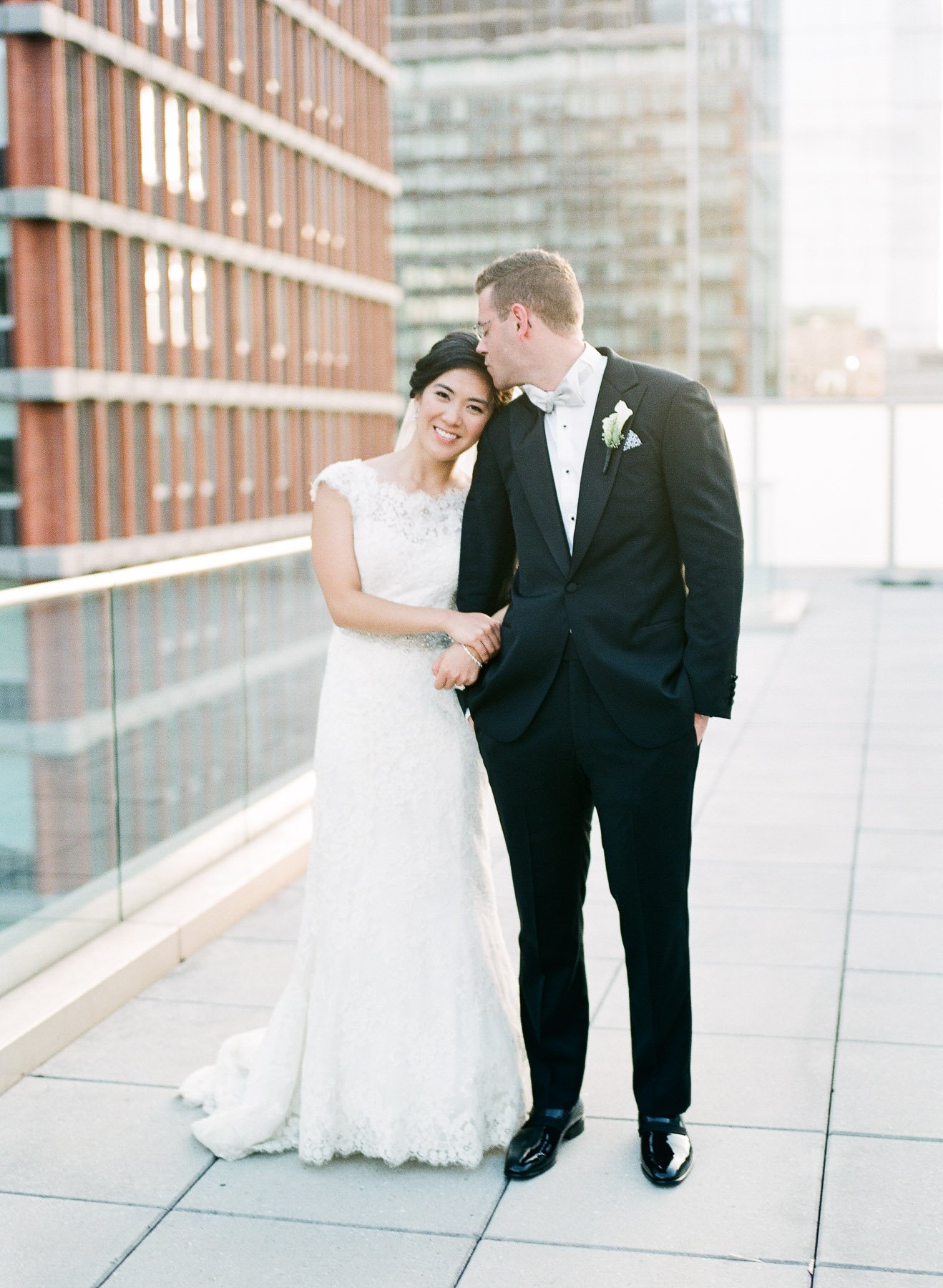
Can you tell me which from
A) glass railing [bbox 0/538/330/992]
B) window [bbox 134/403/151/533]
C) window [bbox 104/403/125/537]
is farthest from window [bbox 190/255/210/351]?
glass railing [bbox 0/538/330/992]

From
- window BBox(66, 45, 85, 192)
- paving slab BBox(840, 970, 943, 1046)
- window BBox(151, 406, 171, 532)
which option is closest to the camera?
paving slab BBox(840, 970, 943, 1046)

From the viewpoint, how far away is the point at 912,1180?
3322mm

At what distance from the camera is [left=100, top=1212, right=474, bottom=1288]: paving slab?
9.74ft

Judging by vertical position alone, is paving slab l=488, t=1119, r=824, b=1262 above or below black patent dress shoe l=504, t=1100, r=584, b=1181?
below

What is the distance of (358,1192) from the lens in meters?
3.37

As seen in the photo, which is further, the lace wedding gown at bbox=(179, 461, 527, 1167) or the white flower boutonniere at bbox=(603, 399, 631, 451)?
the lace wedding gown at bbox=(179, 461, 527, 1167)

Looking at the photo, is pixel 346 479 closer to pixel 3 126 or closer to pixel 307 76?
pixel 3 126

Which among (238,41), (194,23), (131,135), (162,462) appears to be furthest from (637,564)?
(238,41)

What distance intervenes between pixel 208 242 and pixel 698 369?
182ft

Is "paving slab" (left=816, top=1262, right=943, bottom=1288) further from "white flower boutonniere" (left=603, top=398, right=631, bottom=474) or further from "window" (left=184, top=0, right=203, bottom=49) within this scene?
"window" (left=184, top=0, right=203, bottom=49)

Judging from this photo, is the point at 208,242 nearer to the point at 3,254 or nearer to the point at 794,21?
the point at 3,254

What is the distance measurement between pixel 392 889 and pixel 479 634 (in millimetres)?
633

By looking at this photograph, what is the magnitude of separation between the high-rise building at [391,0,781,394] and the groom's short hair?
98.9 meters

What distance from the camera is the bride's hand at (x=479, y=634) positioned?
11.1ft
